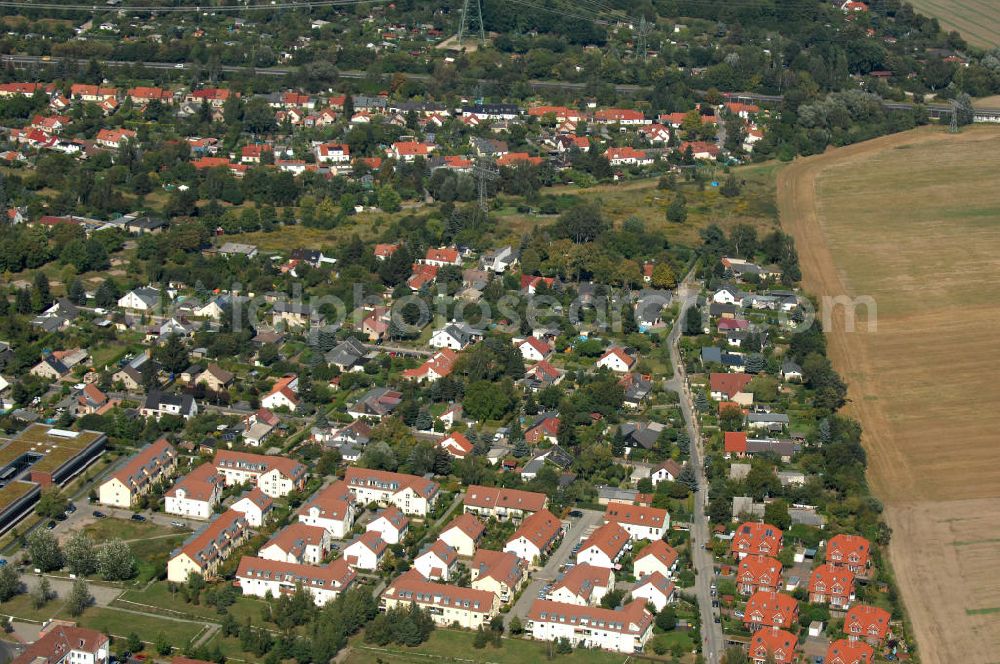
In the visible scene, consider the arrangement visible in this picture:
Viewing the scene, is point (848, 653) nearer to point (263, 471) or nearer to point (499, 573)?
point (499, 573)

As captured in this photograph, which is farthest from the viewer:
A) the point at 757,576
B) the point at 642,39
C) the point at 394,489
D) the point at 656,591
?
the point at 642,39

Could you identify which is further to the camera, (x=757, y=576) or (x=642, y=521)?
(x=642, y=521)

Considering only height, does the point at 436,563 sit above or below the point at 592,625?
below

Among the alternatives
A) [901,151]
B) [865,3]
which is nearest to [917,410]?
[901,151]

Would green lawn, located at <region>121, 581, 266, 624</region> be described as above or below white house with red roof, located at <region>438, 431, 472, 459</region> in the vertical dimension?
above

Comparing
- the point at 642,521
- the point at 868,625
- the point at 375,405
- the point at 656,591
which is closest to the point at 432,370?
Answer: the point at 375,405

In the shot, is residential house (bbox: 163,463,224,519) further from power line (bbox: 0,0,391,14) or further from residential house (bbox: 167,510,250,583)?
power line (bbox: 0,0,391,14)

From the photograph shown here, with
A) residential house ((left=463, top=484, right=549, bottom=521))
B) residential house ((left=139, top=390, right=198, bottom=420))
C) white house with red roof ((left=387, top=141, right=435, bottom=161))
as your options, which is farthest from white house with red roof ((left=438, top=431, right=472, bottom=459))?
white house with red roof ((left=387, top=141, right=435, bottom=161))

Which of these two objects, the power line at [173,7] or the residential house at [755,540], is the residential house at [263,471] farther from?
the power line at [173,7]
